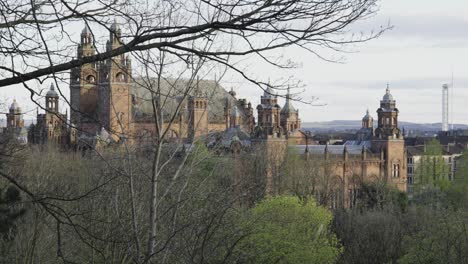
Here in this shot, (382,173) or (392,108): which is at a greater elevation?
(392,108)

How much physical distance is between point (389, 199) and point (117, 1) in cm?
4324

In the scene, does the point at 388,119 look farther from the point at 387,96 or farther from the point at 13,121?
the point at 13,121

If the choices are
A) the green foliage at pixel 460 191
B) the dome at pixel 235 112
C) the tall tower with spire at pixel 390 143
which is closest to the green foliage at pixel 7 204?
the green foliage at pixel 460 191

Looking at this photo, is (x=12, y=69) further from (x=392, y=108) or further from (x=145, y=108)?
(x=392, y=108)

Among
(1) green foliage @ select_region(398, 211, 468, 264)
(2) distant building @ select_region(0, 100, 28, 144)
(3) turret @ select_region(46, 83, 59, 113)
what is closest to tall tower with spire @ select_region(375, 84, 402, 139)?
(1) green foliage @ select_region(398, 211, 468, 264)

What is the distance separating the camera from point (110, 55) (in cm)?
599

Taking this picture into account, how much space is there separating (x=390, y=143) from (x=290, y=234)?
38.2 metres

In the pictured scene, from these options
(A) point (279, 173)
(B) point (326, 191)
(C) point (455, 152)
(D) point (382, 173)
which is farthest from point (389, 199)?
(C) point (455, 152)

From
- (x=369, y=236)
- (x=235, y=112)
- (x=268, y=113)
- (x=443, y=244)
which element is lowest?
(x=369, y=236)

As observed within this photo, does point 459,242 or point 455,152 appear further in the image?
point 455,152

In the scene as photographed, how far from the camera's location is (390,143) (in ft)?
209

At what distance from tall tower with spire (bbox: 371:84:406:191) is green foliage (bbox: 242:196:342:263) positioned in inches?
1240

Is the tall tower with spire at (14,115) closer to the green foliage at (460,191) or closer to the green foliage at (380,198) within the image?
the green foliage at (380,198)

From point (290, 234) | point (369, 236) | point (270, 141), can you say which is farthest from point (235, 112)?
point (290, 234)
